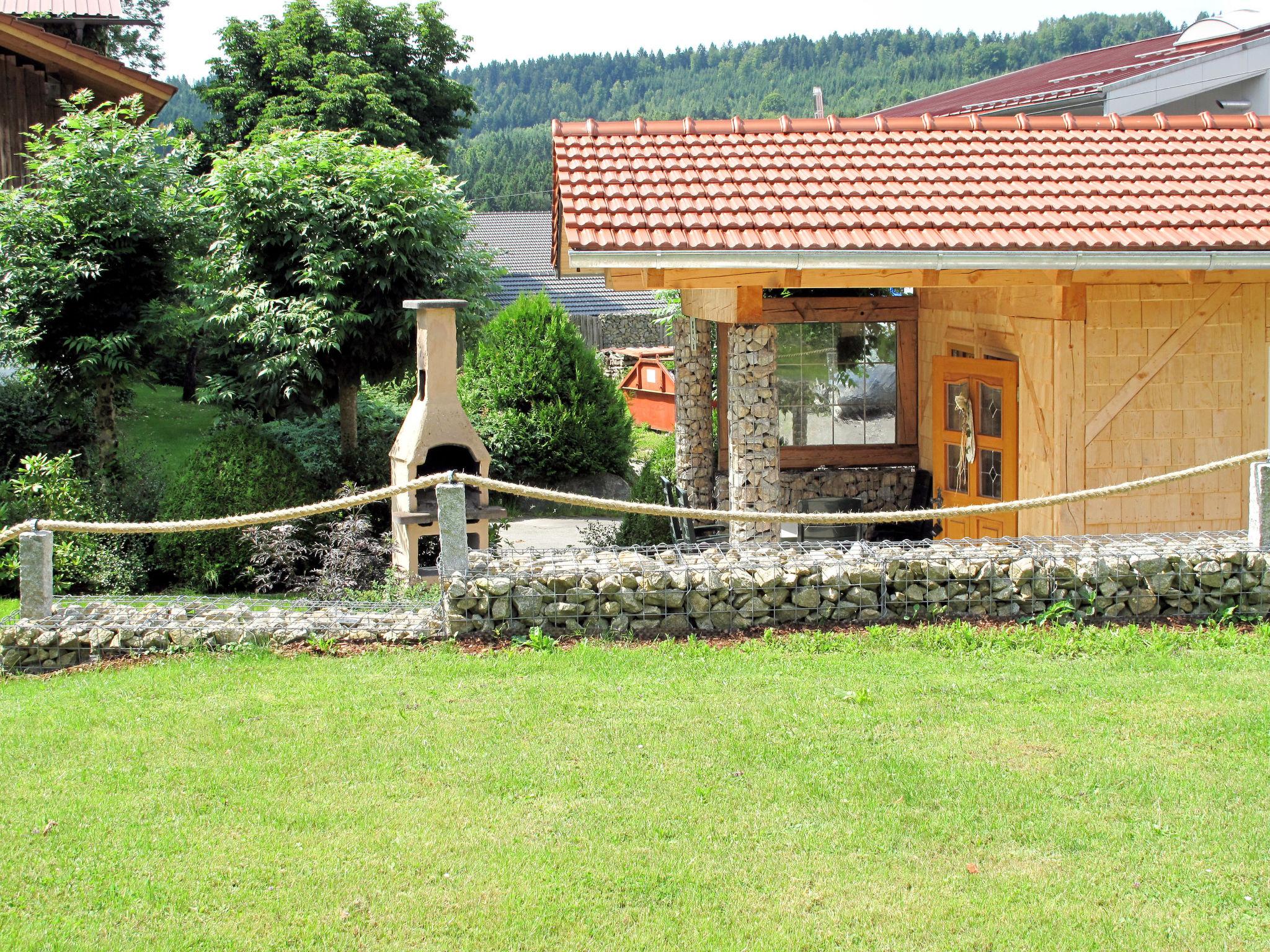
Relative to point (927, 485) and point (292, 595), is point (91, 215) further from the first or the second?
point (927, 485)

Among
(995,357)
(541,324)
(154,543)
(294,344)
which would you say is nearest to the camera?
(995,357)

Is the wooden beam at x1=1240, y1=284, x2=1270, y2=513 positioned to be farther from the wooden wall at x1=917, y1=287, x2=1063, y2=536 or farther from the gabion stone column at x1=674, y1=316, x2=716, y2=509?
the gabion stone column at x1=674, y1=316, x2=716, y2=509

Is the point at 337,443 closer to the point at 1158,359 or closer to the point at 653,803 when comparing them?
the point at 1158,359

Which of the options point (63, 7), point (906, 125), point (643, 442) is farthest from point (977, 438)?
point (63, 7)

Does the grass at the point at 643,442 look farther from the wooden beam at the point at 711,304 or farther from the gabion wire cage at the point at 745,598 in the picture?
the gabion wire cage at the point at 745,598

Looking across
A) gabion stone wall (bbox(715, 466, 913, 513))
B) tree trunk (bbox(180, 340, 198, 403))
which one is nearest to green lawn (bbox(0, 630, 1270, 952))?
gabion stone wall (bbox(715, 466, 913, 513))

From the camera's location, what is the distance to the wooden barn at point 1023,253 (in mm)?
8641

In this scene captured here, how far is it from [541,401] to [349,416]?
14.1 feet

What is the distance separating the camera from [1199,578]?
7.49m

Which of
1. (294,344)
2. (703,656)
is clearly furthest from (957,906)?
(294,344)

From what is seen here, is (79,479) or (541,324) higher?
(541,324)

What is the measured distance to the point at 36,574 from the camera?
740 cm

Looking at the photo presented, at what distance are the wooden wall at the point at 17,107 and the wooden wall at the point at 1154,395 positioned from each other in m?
13.9

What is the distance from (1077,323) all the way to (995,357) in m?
1.54
